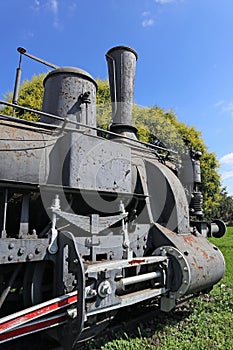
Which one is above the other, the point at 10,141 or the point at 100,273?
the point at 10,141

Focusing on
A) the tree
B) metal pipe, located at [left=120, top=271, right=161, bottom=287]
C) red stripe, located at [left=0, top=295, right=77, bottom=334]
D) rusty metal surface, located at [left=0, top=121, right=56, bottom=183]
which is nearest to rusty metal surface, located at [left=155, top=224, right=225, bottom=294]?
metal pipe, located at [left=120, top=271, right=161, bottom=287]

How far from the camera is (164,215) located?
4.06m

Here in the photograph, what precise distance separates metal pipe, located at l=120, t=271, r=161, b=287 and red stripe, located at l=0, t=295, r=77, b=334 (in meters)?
0.54

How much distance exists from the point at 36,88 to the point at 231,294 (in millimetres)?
15645

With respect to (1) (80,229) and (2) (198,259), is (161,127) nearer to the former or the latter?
(2) (198,259)

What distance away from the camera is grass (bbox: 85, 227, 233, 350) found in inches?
120

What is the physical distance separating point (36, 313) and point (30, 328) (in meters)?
0.13

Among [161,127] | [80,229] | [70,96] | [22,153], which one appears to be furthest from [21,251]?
[161,127]

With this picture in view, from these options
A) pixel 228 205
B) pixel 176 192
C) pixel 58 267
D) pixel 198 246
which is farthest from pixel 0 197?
pixel 228 205

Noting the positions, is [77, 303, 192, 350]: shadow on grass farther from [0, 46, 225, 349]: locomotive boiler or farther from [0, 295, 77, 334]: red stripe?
[0, 295, 77, 334]: red stripe

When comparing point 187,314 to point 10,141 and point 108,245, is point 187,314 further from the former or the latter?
point 10,141

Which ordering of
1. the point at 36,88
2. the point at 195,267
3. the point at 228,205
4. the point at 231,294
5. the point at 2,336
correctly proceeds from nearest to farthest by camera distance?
the point at 2,336
the point at 195,267
the point at 231,294
the point at 36,88
the point at 228,205

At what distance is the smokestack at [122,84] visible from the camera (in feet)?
16.5

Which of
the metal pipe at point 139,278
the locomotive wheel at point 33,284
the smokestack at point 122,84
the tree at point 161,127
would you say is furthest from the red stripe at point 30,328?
the tree at point 161,127
